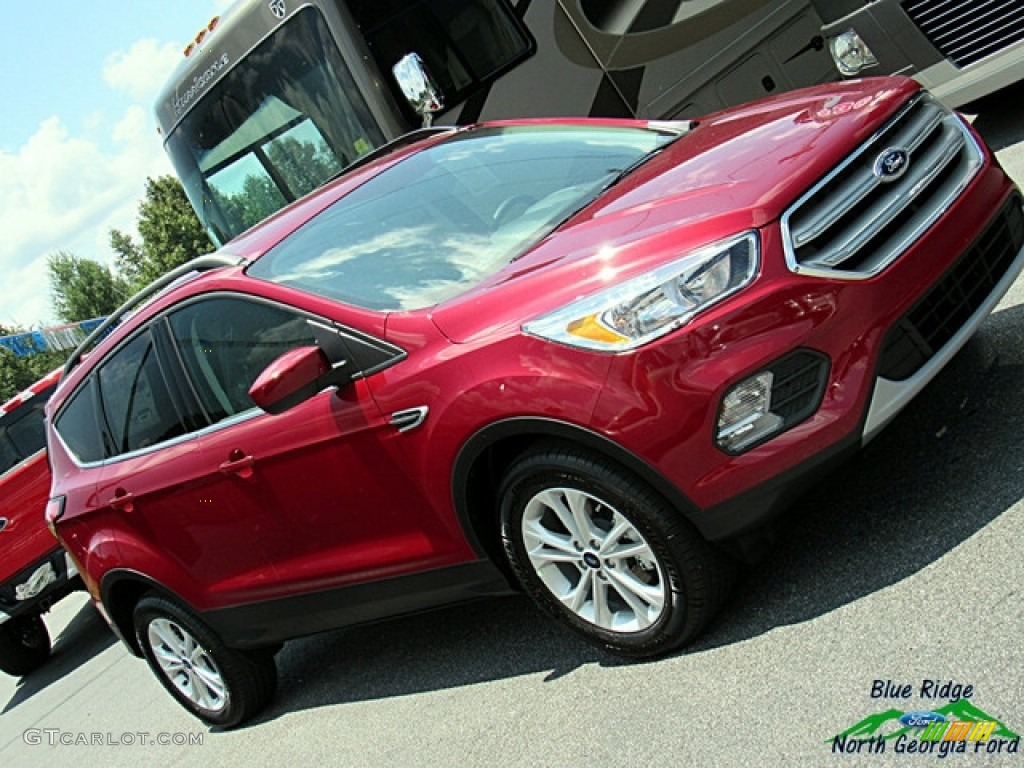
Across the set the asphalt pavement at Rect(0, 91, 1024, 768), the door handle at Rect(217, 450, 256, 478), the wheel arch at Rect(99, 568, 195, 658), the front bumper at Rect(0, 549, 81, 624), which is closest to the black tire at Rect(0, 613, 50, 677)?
the front bumper at Rect(0, 549, 81, 624)

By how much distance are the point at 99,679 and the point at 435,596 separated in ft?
14.9

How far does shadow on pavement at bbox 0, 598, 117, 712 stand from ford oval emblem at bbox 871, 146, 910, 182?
282 inches

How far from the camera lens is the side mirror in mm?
3834

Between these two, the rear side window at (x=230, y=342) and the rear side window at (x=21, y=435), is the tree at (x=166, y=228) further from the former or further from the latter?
the rear side window at (x=230, y=342)

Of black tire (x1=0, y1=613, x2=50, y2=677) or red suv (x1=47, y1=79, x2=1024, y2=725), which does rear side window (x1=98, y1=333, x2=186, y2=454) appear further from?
black tire (x1=0, y1=613, x2=50, y2=677)

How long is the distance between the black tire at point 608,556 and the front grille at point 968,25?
489 cm

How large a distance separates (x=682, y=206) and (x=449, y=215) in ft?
3.85

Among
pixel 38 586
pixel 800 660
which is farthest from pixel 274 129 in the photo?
pixel 800 660

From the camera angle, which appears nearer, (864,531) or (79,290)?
(864,531)

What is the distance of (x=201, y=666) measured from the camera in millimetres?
5410

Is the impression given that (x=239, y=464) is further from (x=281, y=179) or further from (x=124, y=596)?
(x=281, y=179)

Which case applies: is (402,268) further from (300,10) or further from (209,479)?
(300,10)

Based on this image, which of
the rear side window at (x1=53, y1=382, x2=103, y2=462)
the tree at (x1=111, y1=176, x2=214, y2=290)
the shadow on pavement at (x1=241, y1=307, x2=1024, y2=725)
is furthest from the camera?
the tree at (x1=111, y1=176, x2=214, y2=290)

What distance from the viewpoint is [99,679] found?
25.7 ft
